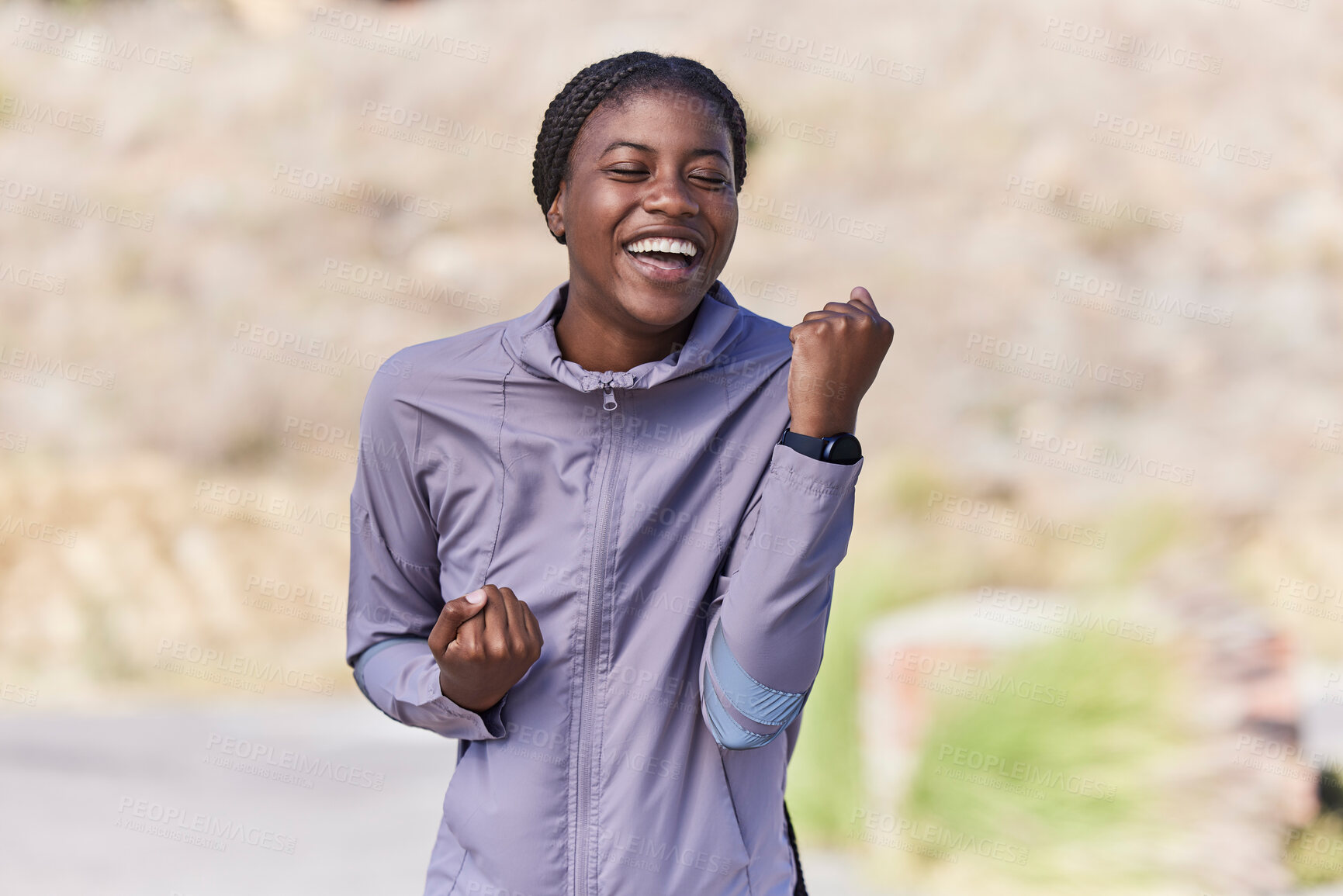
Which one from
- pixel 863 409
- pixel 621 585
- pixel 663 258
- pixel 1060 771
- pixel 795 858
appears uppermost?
pixel 863 409

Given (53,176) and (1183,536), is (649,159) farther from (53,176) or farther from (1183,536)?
(53,176)

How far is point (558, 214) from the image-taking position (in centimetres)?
174

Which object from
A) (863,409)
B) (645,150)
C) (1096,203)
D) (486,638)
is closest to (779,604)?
Answer: (486,638)

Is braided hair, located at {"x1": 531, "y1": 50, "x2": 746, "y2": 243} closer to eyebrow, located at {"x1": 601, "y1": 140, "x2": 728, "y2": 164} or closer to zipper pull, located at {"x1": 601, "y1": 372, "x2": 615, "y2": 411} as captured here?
eyebrow, located at {"x1": 601, "y1": 140, "x2": 728, "y2": 164}

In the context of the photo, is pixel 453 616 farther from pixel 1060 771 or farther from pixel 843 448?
pixel 1060 771

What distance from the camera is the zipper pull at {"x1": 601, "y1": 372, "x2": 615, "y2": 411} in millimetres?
1611

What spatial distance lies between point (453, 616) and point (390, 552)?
33 centimetres

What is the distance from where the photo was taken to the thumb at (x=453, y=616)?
4.74 feet

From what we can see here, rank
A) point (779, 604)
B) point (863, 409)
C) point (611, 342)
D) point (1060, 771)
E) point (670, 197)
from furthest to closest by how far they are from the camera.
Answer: point (863, 409)
point (1060, 771)
point (611, 342)
point (670, 197)
point (779, 604)

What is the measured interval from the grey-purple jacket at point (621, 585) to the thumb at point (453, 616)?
11 centimetres

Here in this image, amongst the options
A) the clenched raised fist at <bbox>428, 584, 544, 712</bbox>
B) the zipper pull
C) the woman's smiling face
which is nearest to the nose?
the woman's smiling face

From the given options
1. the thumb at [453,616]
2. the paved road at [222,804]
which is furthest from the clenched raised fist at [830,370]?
the paved road at [222,804]

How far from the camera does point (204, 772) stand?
240 inches

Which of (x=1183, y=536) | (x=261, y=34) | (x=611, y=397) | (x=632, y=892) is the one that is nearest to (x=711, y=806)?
(x=632, y=892)
